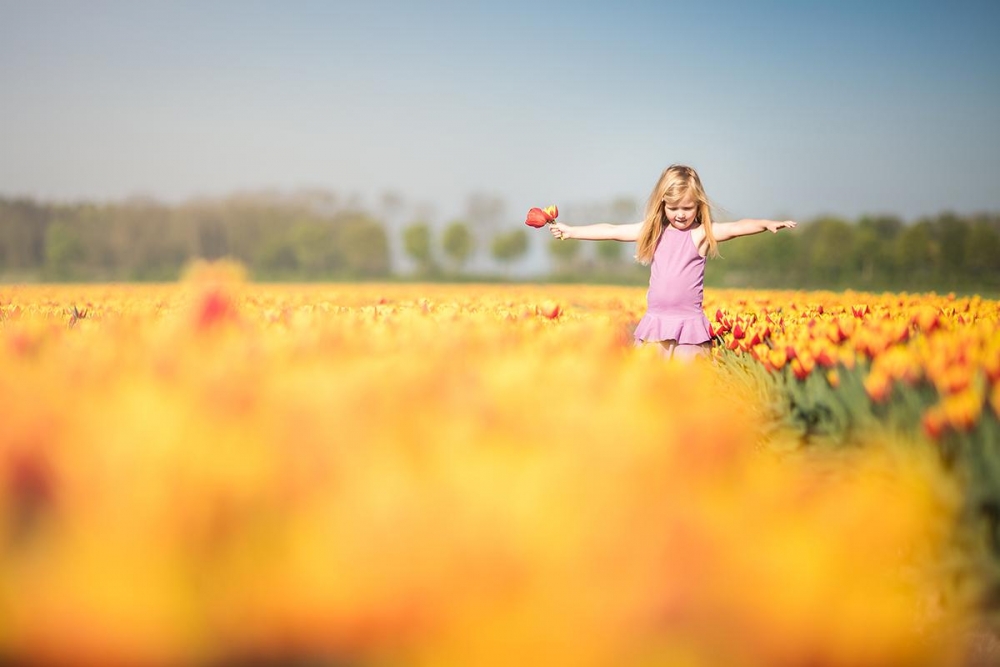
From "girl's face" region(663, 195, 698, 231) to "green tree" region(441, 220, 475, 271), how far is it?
9282cm

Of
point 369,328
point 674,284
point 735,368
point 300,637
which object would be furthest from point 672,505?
point 674,284

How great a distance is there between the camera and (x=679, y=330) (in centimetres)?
674

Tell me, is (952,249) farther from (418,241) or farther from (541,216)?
(541,216)

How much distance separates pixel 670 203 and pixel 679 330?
1.13 m

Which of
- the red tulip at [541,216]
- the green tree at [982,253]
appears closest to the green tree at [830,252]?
the green tree at [982,253]

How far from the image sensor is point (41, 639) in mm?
1086

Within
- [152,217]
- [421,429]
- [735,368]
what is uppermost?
[152,217]

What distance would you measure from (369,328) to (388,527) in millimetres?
2890

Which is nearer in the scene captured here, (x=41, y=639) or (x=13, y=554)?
(x=41, y=639)

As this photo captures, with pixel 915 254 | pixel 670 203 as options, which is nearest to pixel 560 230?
pixel 670 203

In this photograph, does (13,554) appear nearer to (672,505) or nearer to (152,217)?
(672,505)

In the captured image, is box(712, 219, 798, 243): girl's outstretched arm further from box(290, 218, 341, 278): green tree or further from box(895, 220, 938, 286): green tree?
box(290, 218, 341, 278): green tree

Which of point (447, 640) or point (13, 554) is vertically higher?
point (13, 554)

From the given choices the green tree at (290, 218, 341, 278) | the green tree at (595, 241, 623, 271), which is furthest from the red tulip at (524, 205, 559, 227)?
the green tree at (290, 218, 341, 278)
